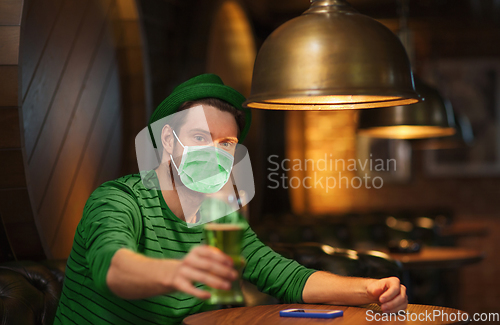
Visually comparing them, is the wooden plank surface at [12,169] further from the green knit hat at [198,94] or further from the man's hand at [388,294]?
the man's hand at [388,294]

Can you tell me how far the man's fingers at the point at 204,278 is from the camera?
779mm

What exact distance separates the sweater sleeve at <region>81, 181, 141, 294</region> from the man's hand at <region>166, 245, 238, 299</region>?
0.19 metres

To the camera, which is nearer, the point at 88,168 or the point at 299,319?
the point at 299,319

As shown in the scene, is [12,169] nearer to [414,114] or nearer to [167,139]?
[167,139]

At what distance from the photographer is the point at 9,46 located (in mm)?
1628

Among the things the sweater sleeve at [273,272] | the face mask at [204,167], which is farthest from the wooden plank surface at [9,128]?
the sweater sleeve at [273,272]

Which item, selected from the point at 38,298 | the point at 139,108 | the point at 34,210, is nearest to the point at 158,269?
the point at 38,298

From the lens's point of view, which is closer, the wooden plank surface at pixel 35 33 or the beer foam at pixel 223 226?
the beer foam at pixel 223 226

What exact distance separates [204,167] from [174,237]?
225 mm

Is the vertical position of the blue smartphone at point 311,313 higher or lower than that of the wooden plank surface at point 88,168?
lower

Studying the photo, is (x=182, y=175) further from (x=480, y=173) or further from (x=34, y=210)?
(x=480, y=173)

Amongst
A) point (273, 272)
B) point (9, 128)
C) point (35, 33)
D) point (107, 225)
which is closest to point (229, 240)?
point (107, 225)

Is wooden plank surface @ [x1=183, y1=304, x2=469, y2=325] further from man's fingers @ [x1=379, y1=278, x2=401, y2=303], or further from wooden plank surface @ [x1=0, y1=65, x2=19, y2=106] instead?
wooden plank surface @ [x1=0, y1=65, x2=19, y2=106]

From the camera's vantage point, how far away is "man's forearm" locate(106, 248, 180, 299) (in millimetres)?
825
